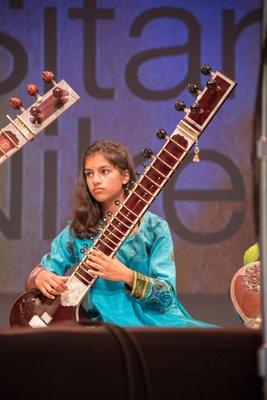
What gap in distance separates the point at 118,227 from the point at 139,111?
219 cm

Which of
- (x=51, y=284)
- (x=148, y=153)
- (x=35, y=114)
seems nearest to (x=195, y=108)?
(x=148, y=153)

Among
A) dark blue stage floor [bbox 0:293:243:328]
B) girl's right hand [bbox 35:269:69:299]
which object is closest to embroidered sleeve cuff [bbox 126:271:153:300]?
girl's right hand [bbox 35:269:69:299]

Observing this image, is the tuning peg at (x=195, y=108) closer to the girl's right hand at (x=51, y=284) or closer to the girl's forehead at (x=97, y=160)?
the girl's forehead at (x=97, y=160)

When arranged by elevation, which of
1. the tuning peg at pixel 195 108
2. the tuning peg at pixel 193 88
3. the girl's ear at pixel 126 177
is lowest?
the girl's ear at pixel 126 177

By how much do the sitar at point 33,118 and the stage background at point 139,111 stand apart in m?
1.58

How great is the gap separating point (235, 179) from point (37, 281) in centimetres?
217

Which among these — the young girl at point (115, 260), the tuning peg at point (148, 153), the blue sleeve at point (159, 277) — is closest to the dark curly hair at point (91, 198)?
the young girl at point (115, 260)

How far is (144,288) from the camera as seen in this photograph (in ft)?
8.23

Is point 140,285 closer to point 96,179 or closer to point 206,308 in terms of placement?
point 96,179

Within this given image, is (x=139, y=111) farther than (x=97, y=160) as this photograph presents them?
Yes

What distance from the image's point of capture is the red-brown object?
8.32 ft

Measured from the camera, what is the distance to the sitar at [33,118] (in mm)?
2928

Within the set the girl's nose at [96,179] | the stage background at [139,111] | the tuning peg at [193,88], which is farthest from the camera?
the stage background at [139,111]

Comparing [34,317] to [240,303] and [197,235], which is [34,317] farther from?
[197,235]
